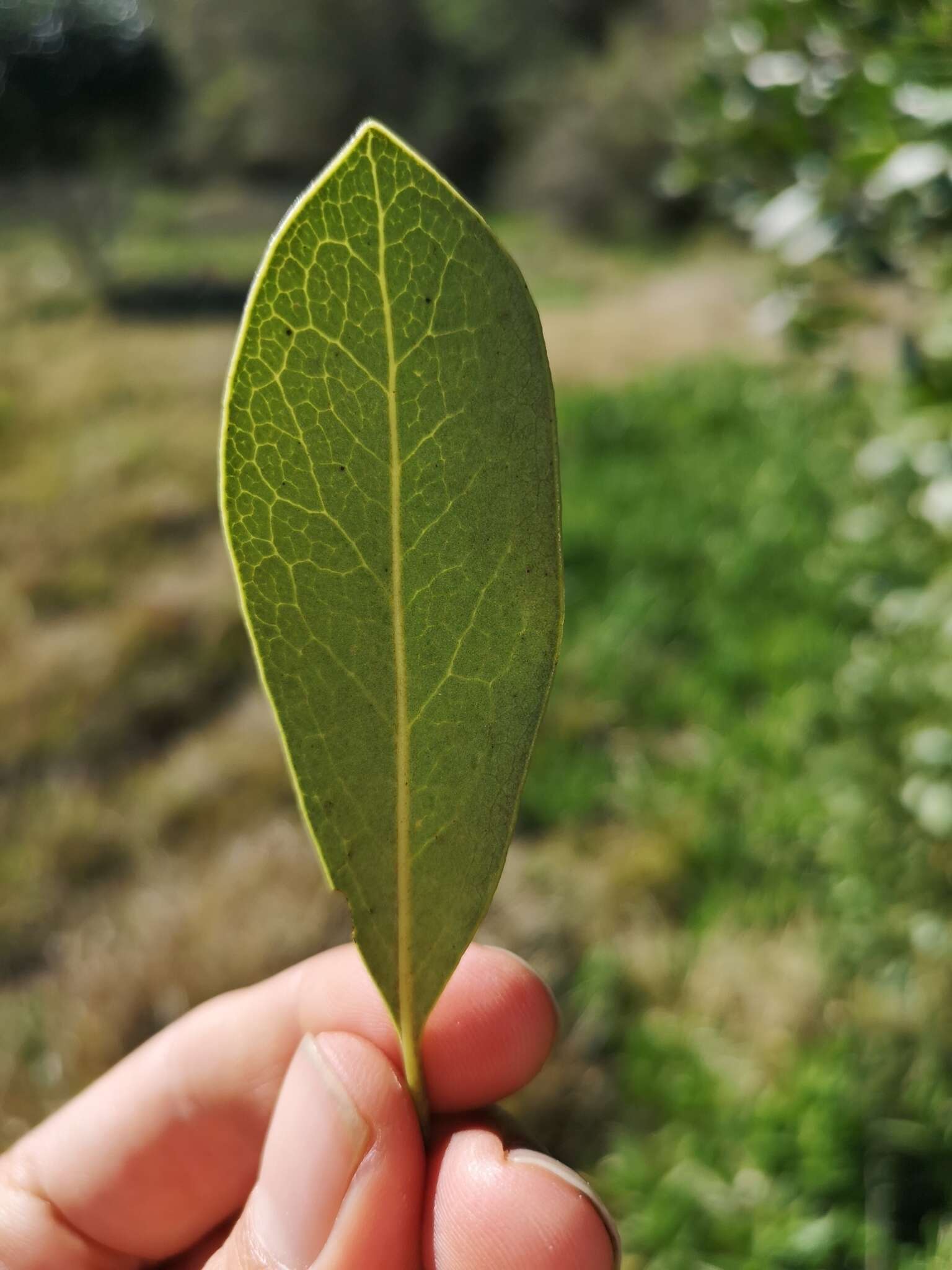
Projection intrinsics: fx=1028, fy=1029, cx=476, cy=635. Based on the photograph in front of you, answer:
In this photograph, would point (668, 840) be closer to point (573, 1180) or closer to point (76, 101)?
point (573, 1180)

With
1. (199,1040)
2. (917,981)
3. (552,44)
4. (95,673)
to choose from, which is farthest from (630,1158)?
(552,44)

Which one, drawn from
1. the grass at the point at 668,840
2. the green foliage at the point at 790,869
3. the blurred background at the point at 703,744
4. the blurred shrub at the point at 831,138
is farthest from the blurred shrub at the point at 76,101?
the blurred shrub at the point at 831,138

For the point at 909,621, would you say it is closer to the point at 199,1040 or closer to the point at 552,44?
the point at 199,1040

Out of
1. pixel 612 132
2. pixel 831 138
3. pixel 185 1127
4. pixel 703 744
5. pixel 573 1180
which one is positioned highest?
pixel 831 138

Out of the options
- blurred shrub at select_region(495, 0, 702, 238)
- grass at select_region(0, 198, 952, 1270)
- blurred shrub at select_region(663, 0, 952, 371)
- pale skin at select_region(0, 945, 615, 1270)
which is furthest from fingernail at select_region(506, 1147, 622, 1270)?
blurred shrub at select_region(495, 0, 702, 238)

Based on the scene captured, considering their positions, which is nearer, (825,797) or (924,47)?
(924,47)

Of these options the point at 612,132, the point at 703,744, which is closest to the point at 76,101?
the point at 612,132

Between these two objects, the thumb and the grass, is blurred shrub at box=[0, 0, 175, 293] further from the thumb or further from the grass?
the thumb

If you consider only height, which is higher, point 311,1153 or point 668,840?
point 311,1153
